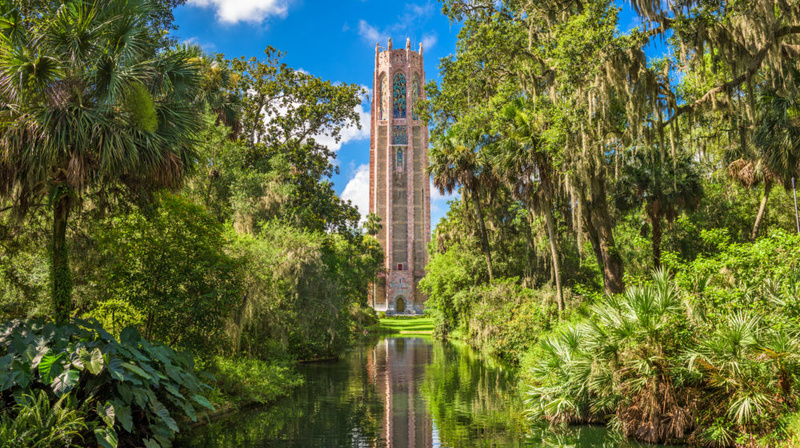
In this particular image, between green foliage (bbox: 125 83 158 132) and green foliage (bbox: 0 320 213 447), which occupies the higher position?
green foliage (bbox: 125 83 158 132)

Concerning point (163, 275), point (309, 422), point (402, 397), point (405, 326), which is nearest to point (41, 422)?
point (163, 275)

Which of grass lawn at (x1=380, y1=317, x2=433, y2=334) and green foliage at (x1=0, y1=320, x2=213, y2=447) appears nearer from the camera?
green foliage at (x1=0, y1=320, x2=213, y2=447)

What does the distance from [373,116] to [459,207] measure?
53977 millimetres

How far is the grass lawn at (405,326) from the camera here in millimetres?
56619

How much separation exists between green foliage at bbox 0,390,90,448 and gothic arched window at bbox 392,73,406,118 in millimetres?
82029

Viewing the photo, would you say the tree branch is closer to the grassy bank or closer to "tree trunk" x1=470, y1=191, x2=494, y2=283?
"tree trunk" x1=470, y1=191, x2=494, y2=283

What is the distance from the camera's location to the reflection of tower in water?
11.4m

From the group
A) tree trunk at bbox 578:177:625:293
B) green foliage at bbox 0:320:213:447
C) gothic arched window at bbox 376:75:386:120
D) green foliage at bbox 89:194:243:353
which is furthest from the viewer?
gothic arched window at bbox 376:75:386:120

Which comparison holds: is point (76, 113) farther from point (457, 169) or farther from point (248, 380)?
point (457, 169)

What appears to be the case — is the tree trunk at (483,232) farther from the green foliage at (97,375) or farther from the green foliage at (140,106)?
the green foliage at (97,375)

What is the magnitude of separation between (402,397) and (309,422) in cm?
406

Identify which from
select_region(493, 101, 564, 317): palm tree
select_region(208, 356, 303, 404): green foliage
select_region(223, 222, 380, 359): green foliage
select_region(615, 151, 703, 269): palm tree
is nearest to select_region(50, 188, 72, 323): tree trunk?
select_region(208, 356, 303, 404): green foliage

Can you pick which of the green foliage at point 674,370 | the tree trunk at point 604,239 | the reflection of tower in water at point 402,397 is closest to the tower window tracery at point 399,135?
the reflection of tower in water at point 402,397

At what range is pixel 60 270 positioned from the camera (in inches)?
389
